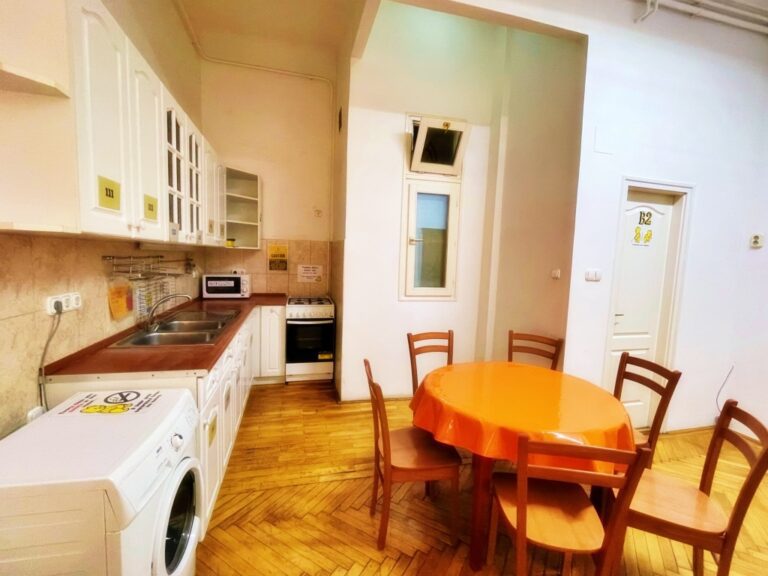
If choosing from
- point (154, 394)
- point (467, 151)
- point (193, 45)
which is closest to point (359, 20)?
point (467, 151)

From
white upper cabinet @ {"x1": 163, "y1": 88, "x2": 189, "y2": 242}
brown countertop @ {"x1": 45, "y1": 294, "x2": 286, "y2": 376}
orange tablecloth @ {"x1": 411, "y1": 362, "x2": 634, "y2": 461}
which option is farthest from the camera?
white upper cabinet @ {"x1": 163, "y1": 88, "x2": 189, "y2": 242}

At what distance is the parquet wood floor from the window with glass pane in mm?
1564

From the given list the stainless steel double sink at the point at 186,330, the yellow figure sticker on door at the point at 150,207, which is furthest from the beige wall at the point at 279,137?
the yellow figure sticker on door at the point at 150,207

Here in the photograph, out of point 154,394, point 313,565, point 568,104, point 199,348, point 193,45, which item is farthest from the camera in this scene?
point 193,45

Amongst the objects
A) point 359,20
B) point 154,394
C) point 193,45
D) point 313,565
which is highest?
point 193,45

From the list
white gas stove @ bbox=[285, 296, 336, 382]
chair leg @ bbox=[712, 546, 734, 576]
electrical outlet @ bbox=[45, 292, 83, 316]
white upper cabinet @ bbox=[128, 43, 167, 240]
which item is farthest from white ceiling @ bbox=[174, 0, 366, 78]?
chair leg @ bbox=[712, 546, 734, 576]

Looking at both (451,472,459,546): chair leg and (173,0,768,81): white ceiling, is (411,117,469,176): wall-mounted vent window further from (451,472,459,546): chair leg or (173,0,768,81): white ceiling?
(451,472,459,546): chair leg

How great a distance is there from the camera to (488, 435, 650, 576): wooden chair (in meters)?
0.97

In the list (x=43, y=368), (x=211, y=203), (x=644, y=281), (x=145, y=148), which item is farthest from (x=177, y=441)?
(x=644, y=281)

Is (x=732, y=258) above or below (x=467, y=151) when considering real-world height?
below

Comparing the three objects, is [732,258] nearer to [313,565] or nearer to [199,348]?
[313,565]

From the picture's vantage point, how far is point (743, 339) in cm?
281

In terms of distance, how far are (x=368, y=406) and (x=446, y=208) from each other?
82.0 inches

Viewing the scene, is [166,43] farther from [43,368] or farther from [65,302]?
[43,368]
